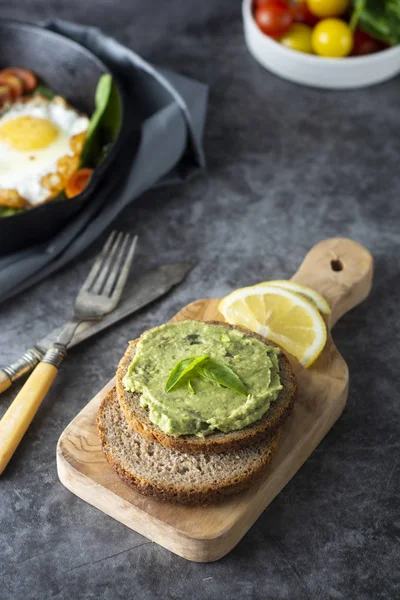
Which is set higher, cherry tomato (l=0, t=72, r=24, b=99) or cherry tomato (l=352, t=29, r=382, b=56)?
cherry tomato (l=0, t=72, r=24, b=99)

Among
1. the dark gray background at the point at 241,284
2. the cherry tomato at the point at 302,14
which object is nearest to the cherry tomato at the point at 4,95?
the dark gray background at the point at 241,284

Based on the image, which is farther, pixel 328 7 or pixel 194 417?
pixel 328 7

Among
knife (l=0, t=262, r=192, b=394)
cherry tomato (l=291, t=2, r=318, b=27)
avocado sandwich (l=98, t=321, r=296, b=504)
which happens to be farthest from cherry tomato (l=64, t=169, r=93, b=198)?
cherry tomato (l=291, t=2, r=318, b=27)

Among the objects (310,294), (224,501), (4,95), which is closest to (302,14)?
(4,95)

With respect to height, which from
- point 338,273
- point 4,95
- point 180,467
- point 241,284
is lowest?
point 241,284

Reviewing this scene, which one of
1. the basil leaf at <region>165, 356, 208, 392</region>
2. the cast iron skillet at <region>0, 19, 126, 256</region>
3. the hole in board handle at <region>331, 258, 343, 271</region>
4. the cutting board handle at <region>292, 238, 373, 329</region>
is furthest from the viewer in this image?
the cast iron skillet at <region>0, 19, 126, 256</region>

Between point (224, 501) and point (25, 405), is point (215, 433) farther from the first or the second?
point (25, 405)

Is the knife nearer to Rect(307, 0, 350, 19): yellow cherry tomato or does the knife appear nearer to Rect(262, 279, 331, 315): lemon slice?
Rect(262, 279, 331, 315): lemon slice
